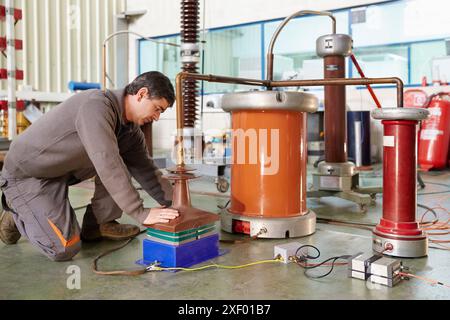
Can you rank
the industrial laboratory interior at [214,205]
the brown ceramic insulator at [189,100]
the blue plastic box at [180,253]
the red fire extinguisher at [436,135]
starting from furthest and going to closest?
1. the red fire extinguisher at [436,135]
2. the brown ceramic insulator at [189,100]
3. the blue plastic box at [180,253]
4. the industrial laboratory interior at [214,205]

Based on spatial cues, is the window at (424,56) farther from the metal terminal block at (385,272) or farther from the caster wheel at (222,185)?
the metal terminal block at (385,272)

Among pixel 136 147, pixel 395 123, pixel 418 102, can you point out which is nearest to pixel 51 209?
pixel 136 147

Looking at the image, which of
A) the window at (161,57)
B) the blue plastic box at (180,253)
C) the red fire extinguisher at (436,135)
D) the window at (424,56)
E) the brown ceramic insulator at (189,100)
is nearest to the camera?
the blue plastic box at (180,253)

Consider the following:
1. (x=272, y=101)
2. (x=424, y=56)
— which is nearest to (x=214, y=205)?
(x=272, y=101)

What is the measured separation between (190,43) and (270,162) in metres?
1.42

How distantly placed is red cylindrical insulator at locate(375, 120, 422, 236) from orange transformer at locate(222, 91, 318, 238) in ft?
1.36

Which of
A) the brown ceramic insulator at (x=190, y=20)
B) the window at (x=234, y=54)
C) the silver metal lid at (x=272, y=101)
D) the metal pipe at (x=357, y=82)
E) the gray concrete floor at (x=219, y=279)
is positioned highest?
the window at (x=234, y=54)

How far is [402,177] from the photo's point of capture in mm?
1663

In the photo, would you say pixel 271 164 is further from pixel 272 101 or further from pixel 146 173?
pixel 146 173

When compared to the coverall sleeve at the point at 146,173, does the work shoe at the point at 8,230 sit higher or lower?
Answer: lower

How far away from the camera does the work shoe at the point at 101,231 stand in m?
1.94

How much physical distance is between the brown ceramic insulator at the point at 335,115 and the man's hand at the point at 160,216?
5.26 feet

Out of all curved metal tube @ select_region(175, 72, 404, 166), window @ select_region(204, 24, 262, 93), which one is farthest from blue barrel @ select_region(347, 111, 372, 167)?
curved metal tube @ select_region(175, 72, 404, 166)

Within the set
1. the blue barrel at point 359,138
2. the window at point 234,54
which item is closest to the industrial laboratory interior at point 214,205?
the blue barrel at point 359,138
